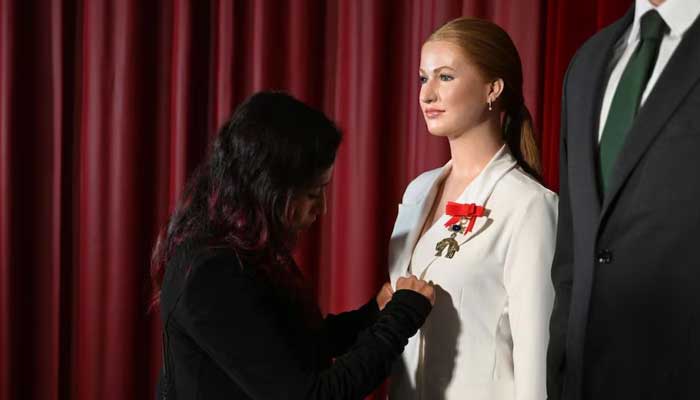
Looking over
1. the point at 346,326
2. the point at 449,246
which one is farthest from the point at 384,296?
the point at 449,246

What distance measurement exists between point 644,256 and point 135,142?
183 centimetres

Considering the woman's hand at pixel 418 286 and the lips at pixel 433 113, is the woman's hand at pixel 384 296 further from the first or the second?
the lips at pixel 433 113

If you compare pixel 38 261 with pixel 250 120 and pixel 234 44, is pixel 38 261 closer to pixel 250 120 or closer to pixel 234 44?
pixel 234 44

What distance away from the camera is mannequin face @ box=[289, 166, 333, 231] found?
1.23 m

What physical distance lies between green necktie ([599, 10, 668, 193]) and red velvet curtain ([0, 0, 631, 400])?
3.93 ft

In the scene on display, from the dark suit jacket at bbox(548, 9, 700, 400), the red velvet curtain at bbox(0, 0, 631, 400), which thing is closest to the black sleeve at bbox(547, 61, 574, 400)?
the dark suit jacket at bbox(548, 9, 700, 400)

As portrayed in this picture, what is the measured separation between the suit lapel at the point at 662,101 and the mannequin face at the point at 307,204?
51 centimetres

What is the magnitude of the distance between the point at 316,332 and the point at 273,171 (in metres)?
0.33

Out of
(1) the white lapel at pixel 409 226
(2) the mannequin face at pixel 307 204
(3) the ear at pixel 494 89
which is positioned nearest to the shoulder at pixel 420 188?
(1) the white lapel at pixel 409 226

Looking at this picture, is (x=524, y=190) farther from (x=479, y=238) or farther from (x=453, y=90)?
(x=453, y=90)

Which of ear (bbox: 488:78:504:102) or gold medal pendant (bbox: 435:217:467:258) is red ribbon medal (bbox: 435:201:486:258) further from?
ear (bbox: 488:78:504:102)

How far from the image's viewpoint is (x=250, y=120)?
3.93 feet

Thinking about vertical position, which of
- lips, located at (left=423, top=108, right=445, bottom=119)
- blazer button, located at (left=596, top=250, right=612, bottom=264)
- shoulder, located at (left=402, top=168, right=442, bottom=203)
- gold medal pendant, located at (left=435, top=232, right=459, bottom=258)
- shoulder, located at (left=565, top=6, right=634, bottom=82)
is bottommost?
gold medal pendant, located at (left=435, top=232, right=459, bottom=258)

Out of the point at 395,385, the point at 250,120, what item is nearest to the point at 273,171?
the point at 250,120
